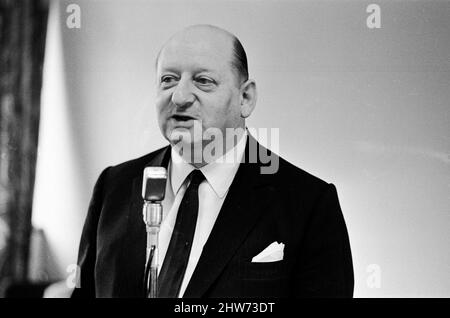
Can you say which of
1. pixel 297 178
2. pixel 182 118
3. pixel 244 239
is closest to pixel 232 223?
pixel 244 239

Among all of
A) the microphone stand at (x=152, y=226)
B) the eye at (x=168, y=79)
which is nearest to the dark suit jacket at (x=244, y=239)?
the eye at (x=168, y=79)

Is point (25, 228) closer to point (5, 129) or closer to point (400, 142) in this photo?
point (5, 129)

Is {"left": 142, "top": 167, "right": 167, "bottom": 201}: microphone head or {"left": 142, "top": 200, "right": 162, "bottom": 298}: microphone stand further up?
{"left": 142, "top": 167, "right": 167, "bottom": 201}: microphone head

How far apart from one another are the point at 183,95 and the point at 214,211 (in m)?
0.43

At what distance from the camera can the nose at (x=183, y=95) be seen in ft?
8.86

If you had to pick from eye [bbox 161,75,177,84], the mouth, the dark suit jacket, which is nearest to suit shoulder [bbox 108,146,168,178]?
the dark suit jacket

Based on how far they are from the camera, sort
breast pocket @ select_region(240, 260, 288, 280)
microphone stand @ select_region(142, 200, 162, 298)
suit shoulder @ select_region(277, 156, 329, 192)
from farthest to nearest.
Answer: suit shoulder @ select_region(277, 156, 329, 192) → breast pocket @ select_region(240, 260, 288, 280) → microphone stand @ select_region(142, 200, 162, 298)

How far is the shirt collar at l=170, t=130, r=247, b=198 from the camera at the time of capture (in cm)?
275

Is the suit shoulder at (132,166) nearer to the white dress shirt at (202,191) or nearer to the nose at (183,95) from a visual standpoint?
the white dress shirt at (202,191)

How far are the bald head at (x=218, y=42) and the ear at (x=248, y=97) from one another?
0.9 inches

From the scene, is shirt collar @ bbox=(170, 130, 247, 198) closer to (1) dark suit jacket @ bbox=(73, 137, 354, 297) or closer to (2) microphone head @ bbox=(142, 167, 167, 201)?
(1) dark suit jacket @ bbox=(73, 137, 354, 297)

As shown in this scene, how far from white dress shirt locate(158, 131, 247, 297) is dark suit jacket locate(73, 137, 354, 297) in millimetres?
28

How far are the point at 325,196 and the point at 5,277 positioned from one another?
1.22 m
